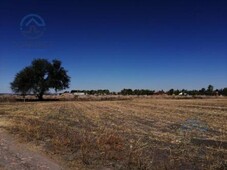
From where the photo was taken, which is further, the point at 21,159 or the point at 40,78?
the point at 40,78

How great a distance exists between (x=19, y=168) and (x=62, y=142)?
4805 mm

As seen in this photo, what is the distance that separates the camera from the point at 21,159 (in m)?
14.3

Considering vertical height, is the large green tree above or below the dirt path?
above

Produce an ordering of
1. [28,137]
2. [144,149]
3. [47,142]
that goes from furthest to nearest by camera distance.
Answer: [28,137], [47,142], [144,149]

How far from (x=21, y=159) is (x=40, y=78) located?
90.8m

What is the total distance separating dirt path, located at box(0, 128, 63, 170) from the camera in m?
12.8

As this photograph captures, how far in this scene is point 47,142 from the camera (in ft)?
61.3

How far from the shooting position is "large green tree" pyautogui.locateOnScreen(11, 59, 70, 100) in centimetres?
10281

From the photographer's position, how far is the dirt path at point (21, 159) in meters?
12.8

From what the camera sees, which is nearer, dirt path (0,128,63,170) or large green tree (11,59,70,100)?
dirt path (0,128,63,170)

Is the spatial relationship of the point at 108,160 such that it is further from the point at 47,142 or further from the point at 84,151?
the point at 47,142

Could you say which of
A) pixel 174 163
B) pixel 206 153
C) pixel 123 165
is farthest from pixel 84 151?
pixel 206 153

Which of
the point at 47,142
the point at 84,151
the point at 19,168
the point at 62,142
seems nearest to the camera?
the point at 19,168

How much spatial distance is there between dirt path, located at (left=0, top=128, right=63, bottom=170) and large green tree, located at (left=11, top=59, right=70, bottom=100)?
281ft
